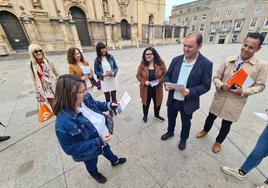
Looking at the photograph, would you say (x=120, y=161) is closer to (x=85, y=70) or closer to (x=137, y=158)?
(x=137, y=158)

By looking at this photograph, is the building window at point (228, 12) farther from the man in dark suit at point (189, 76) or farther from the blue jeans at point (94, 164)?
the blue jeans at point (94, 164)

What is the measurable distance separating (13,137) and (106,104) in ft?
9.44

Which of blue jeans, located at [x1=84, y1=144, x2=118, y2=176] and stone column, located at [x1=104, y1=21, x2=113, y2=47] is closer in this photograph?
blue jeans, located at [x1=84, y1=144, x2=118, y2=176]

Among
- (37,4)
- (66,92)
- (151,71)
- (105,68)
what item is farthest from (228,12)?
(66,92)

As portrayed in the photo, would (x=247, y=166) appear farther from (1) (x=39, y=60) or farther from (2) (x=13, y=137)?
(2) (x=13, y=137)

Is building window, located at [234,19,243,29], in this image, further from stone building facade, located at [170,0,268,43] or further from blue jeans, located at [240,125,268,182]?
blue jeans, located at [240,125,268,182]

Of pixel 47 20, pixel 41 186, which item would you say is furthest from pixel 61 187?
pixel 47 20

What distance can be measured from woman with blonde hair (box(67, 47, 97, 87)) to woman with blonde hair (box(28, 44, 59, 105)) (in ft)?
1.60

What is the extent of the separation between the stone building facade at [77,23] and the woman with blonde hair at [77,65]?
1577cm

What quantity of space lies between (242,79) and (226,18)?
52.2 meters

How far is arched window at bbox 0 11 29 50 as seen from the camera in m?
14.4

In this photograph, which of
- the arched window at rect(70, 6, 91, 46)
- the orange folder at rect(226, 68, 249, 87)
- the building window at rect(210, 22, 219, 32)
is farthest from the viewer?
the building window at rect(210, 22, 219, 32)

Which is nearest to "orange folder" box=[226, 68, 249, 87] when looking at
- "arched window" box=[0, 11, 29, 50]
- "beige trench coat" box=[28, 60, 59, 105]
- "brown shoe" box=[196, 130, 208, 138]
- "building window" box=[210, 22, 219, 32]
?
"brown shoe" box=[196, 130, 208, 138]

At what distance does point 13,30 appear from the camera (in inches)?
589
